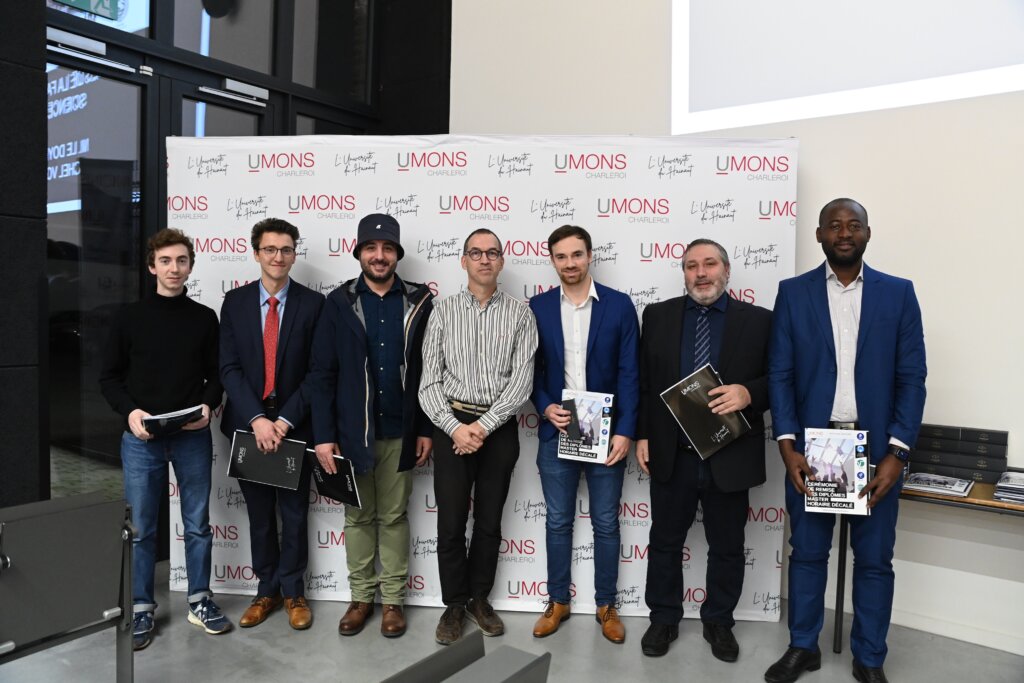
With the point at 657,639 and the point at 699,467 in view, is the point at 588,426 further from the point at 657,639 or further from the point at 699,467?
the point at 657,639

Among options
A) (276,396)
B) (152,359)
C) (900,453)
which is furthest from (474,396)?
(900,453)

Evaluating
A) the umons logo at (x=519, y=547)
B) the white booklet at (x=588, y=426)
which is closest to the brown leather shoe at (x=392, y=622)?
the umons logo at (x=519, y=547)

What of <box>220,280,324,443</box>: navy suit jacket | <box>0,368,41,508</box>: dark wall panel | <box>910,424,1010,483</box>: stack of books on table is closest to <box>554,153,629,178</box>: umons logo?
<box>220,280,324,443</box>: navy suit jacket

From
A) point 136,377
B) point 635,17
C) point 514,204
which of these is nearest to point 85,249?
point 136,377

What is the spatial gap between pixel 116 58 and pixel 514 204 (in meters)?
2.29

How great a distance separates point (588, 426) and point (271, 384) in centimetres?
140

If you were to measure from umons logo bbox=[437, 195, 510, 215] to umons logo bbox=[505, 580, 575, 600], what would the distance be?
1778 mm

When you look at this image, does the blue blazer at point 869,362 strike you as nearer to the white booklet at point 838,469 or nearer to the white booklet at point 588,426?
the white booklet at point 838,469

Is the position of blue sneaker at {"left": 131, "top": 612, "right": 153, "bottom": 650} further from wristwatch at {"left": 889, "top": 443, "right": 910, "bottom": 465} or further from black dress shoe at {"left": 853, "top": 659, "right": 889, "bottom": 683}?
wristwatch at {"left": 889, "top": 443, "right": 910, "bottom": 465}

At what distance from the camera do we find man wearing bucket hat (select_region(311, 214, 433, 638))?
306cm

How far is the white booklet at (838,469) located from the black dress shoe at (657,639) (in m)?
0.87

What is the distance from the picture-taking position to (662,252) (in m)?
3.35

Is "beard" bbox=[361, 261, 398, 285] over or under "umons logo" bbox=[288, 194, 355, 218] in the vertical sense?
under

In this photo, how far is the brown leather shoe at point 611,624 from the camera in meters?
3.11
